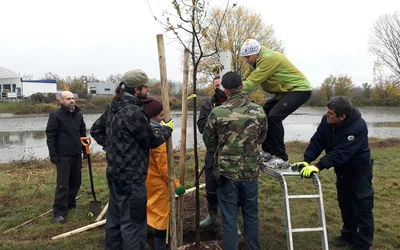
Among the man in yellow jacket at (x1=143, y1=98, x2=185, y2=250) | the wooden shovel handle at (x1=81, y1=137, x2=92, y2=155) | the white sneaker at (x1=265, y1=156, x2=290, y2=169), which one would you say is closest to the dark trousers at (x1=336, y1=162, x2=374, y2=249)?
the white sneaker at (x1=265, y1=156, x2=290, y2=169)

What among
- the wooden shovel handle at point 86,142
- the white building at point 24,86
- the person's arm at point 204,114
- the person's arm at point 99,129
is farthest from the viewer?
the white building at point 24,86

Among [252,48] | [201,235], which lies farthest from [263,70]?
[201,235]

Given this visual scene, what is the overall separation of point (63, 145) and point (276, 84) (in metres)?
3.89

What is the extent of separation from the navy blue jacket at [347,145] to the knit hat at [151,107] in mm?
2004

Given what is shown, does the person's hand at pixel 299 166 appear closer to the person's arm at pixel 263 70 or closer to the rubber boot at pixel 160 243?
the person's arm at pixel 263 70

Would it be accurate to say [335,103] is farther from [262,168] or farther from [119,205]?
[119,205]

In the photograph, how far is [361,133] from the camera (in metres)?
3.90

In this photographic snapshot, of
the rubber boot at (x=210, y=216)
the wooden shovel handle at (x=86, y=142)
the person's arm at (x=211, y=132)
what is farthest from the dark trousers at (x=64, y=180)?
the person's arm at (x=211, y=132)

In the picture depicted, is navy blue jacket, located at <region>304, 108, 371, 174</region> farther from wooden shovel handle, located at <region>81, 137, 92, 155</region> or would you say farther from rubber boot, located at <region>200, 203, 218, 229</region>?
wooden shovel handle, located at <region>81, 137, 92, 155</region>

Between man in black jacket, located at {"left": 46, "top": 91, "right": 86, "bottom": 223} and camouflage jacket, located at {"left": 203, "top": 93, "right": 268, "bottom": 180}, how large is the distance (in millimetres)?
3359

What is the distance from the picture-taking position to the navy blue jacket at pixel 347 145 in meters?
3.82

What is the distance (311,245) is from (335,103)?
6.65ft

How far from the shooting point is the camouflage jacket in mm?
3379

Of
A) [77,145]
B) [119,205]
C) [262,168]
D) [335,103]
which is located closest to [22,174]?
[77,145]
